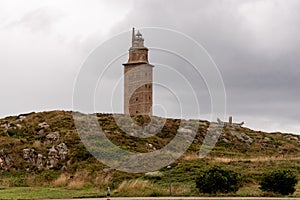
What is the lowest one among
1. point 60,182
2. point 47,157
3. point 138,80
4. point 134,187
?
point 134,187

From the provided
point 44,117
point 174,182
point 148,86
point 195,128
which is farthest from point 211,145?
point 174,182

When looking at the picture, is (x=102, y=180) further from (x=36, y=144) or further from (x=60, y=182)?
(x=36, y=144)

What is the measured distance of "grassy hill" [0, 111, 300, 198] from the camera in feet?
115

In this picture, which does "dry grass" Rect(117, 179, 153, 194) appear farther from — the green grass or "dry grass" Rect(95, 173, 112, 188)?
"dry grass" Rect(95, 173, 112, 188)

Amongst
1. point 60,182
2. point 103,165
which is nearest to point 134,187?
point 60,182

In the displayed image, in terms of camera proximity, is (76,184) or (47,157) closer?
(76,184)

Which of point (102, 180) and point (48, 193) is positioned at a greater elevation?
point (102, 180)

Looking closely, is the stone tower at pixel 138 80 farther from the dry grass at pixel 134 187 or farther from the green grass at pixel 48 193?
the green grass at pixel 48 193

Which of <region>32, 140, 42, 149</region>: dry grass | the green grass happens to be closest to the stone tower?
<region>32, 140, 42, 149</region>: dry grass

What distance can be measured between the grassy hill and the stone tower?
13.2 feet

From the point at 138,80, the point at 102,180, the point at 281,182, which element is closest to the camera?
the point at 281,182

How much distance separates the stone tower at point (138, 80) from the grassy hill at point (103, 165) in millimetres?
4023

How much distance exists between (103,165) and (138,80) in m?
→ 27.4

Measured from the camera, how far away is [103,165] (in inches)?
1741
